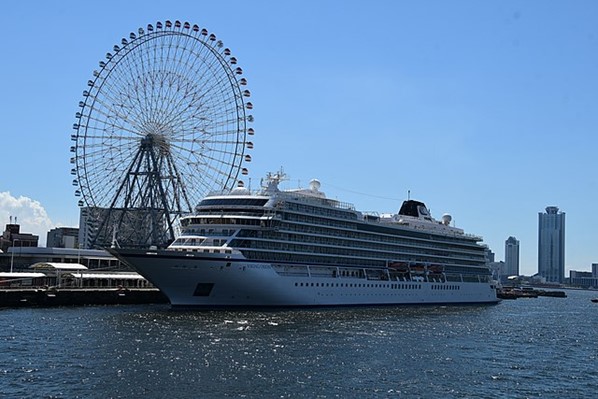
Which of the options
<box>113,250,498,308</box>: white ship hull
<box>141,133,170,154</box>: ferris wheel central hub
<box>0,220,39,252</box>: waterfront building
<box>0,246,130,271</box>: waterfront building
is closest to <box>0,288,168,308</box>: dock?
<box>113,250,498,308</box>: white ship hull

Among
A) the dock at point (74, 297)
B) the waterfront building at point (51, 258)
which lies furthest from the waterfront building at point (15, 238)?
the dock at point (74, 297)

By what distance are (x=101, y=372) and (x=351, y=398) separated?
12.9 metres

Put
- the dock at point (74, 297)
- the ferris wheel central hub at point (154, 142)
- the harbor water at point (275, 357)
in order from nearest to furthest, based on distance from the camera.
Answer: the harbor water at point (275, 357) < the dock at point (74, 297) < the ferris wheel central hub at point (154, 142)

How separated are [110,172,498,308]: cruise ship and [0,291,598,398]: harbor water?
3.10 meters

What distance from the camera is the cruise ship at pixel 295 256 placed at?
6594cm

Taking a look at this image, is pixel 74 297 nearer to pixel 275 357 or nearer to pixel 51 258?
pixel 51 258

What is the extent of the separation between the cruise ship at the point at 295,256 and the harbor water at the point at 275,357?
122 inches

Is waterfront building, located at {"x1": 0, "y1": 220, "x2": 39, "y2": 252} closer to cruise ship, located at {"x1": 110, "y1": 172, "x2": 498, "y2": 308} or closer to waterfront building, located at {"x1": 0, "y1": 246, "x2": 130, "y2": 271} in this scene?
waterfront building, located at {"x1": 0, "y1": 246, "x2": 130, "y2": 271}

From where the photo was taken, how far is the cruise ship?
65.9m

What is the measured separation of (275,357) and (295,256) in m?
A: 32.6

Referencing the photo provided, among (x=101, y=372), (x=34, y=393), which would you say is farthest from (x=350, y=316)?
(x=34, y=393)

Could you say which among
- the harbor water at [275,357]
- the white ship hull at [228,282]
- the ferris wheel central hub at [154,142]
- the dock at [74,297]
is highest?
the ferris wheel central hub at [154,142]

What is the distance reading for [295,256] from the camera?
7431 cm

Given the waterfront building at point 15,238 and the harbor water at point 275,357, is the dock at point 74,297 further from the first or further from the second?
the waterfront building at point 15,238
